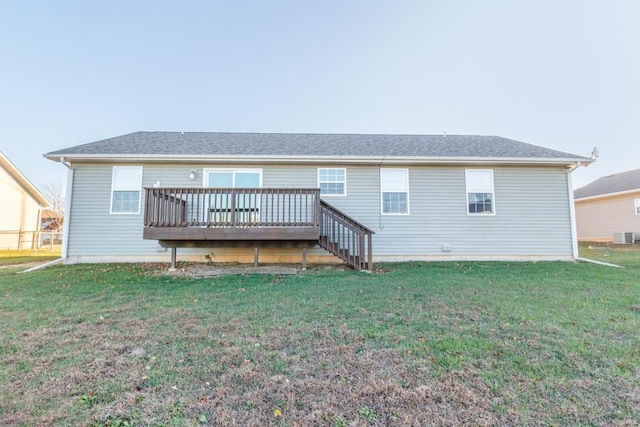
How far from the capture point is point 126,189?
8.69 m

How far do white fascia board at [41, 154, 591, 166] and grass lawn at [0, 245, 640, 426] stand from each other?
14.3ft

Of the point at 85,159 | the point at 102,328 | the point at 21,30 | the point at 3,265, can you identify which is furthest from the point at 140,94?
the point at 102,328

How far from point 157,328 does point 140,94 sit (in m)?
15.5

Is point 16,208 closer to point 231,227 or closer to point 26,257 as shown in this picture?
point 26,257

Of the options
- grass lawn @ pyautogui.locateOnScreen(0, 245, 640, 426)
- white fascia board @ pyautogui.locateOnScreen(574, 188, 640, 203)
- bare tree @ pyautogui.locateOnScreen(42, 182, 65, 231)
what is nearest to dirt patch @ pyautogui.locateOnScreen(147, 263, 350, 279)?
grass lawn @ pyautogui.locateOnScreen(0, 245, 640, 426)

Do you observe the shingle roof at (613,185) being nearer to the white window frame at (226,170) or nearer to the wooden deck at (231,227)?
the wooden deck at (231,227)

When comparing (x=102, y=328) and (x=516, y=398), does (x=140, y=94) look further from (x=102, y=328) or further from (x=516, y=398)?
(x=516, y=398)

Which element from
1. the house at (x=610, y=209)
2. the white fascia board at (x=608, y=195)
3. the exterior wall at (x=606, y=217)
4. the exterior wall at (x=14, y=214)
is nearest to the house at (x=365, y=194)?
the exterior wall at (x=14, y=214)

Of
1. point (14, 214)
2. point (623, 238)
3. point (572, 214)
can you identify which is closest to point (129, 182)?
point (14, 214)

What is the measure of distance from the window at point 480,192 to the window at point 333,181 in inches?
150

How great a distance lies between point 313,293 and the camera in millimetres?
5035

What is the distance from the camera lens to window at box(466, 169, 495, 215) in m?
9.09

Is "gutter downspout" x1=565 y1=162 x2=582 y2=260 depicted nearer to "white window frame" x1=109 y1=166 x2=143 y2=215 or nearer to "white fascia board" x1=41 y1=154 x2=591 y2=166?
"white fascia board" x1=41 y1=154 x2=591 y2=166

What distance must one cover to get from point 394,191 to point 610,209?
1618 centimetres
